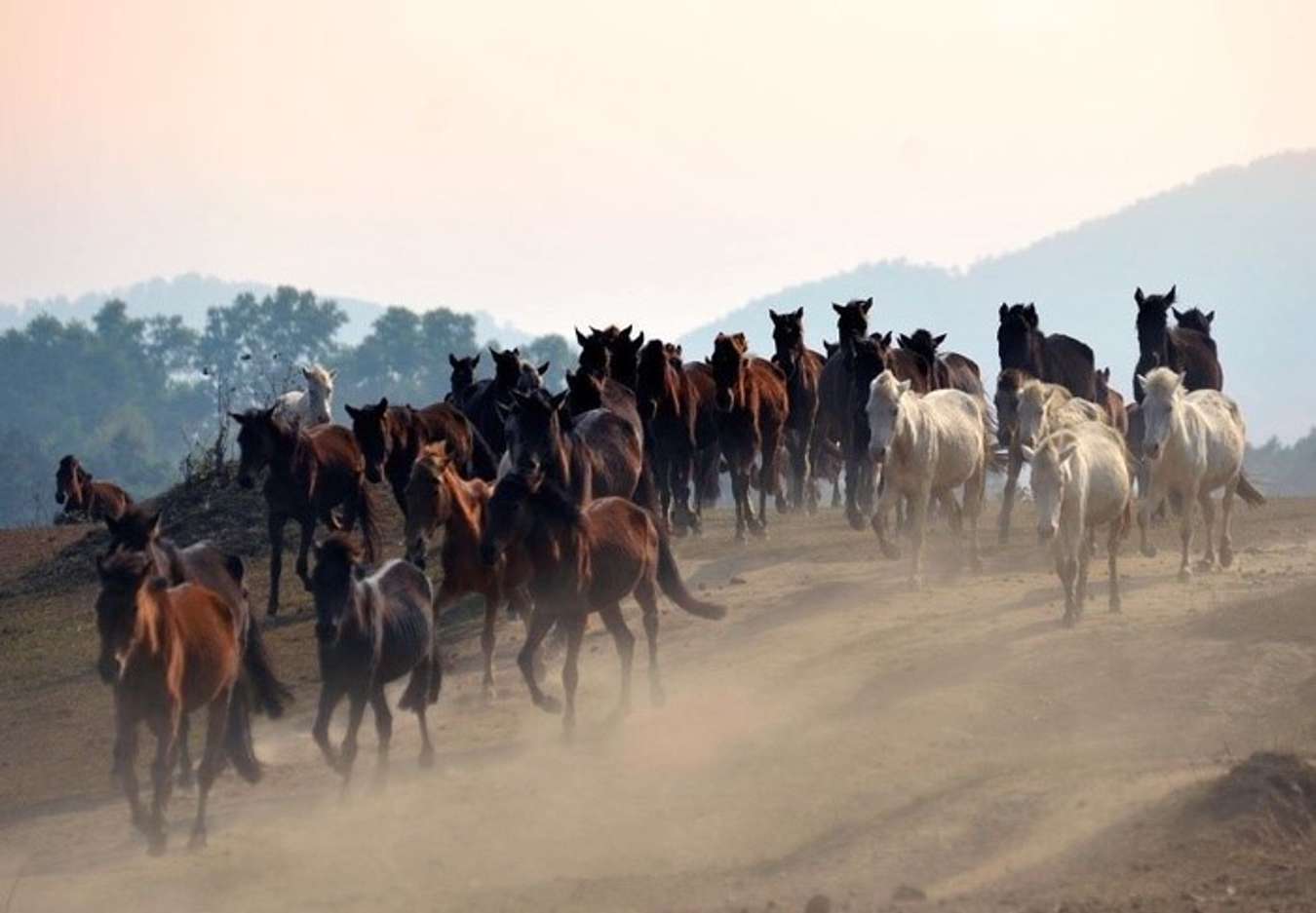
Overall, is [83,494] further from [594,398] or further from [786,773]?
[786,773]

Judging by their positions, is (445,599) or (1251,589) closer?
(445,599)

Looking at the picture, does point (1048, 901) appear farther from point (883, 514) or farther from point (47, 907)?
point (883, 514)

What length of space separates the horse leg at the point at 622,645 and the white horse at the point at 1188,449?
6400mm

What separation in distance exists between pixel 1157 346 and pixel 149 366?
125028 millimetres

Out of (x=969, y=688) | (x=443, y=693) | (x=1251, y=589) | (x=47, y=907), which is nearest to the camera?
(x=47, y=907)

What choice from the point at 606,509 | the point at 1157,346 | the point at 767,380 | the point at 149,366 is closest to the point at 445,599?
the point at 606,509

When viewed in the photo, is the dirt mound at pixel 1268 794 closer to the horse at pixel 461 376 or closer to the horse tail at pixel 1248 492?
the horse tail at pixel 1248 492

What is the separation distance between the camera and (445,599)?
1852cm

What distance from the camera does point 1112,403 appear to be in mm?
30328

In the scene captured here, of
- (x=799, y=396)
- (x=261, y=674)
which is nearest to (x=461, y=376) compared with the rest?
(x=799, y=396)

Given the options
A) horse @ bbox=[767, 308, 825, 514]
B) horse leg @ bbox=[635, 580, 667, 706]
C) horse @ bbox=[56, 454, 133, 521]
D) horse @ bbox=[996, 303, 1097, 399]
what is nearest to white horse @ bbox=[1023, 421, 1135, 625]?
horse leg @ bbox=[635, 580, 667, 706]

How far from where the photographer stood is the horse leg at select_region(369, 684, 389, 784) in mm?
16625

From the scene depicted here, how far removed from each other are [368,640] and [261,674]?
55.2 inches

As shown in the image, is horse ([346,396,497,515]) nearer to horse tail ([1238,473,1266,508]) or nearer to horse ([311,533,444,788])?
horse ([311,533,444,788])
